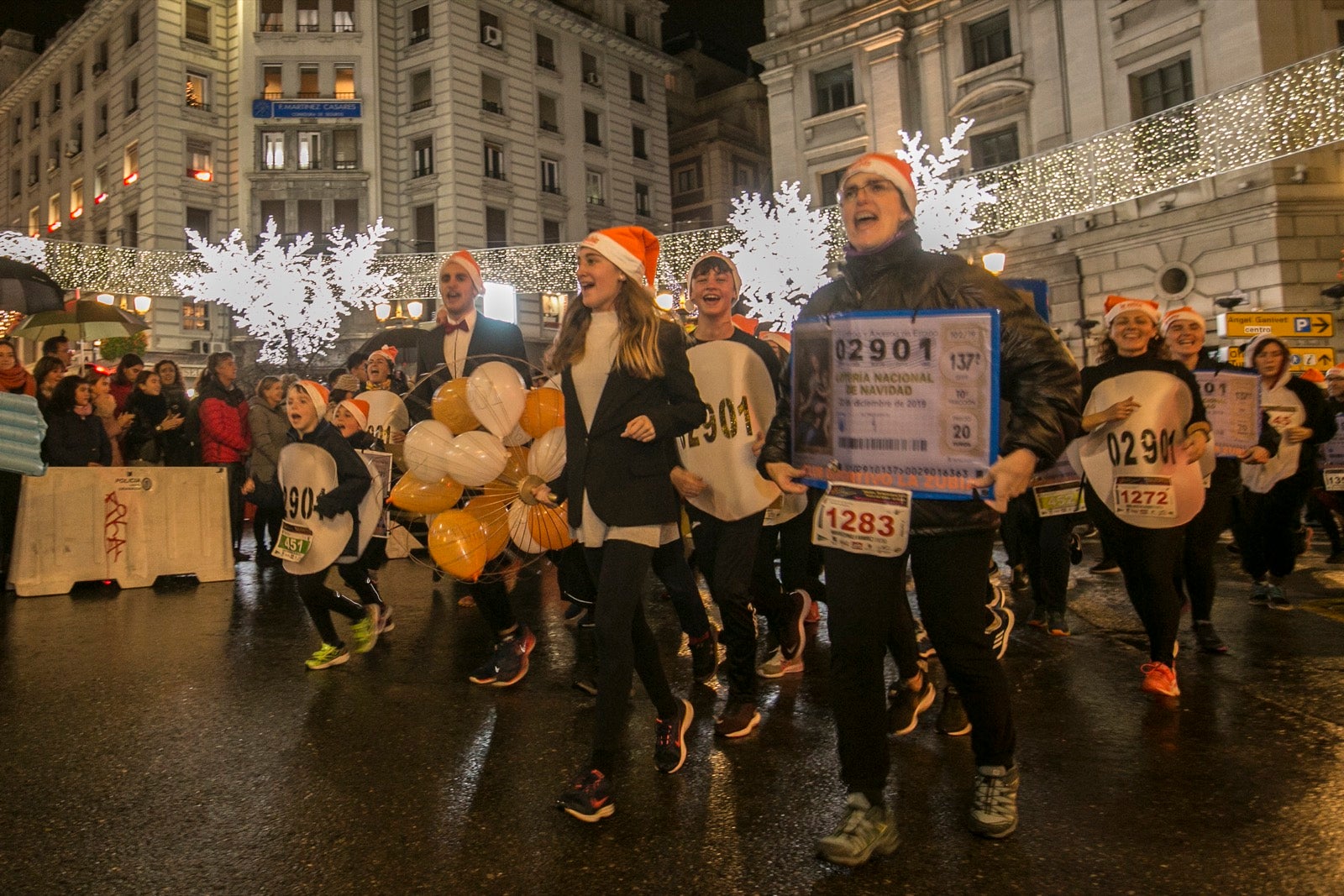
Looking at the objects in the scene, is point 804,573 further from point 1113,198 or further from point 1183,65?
point 1183,65

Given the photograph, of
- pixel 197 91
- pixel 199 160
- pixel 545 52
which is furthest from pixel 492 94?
pixel 199 160

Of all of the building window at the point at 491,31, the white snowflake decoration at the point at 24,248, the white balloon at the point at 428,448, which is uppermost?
the building window at the point at 491,31

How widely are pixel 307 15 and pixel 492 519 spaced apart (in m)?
40.6

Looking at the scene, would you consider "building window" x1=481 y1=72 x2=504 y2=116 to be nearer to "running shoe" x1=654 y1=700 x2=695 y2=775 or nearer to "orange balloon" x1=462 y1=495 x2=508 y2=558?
"orange balloon" x1=462 y1=495 x2=508 y2=558

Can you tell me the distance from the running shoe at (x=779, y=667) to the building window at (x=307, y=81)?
39261mm

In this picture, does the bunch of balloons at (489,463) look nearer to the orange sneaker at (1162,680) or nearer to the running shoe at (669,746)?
the running shoe at (669,746)

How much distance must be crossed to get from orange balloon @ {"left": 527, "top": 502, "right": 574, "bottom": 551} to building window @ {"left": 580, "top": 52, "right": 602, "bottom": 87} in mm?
42084

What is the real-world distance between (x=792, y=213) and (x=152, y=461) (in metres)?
20.5

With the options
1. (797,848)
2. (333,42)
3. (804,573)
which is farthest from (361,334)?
(797,848)

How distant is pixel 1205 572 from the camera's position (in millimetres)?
5508

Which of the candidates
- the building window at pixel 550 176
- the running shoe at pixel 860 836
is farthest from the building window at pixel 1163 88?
the building window at pixel 550 176

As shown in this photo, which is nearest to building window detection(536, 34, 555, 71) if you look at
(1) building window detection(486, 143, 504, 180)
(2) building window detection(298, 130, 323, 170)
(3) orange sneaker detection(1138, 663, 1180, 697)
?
(1) building window detection(486, 143, 504, 180)

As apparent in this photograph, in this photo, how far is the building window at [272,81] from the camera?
3800 cm

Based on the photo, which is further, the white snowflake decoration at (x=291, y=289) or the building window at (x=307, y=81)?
the building window at (x=307, y=81)
